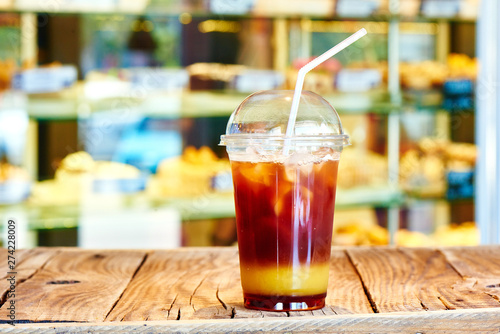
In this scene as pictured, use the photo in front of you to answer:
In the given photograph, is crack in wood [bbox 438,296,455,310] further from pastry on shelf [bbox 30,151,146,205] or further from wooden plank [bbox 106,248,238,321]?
pastry on shelf [bbox 30,151,146,205]

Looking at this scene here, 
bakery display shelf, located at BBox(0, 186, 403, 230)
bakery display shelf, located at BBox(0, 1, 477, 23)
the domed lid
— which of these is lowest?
bakery display shelf, located at BBox(0, 186, 403, 230)

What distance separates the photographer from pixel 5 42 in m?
2.45

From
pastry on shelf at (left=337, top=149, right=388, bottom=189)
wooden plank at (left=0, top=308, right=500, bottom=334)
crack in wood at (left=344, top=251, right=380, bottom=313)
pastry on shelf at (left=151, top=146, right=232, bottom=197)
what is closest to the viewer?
wooden plank at (left=0, top=308, right=500, bottom=334)

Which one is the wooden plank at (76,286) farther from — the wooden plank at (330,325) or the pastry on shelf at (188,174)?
the pastry on shelf at (188,174)

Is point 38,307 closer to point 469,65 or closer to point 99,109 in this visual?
point 99,109

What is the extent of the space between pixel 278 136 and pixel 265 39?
6.26 ft

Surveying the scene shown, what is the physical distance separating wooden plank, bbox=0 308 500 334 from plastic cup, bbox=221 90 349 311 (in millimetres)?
96

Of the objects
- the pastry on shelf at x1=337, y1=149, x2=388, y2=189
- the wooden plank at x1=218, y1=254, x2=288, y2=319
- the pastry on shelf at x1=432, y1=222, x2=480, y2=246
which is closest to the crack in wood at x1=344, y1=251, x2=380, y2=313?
the wooden plank at x1=218, y1=254, x2=288, y2=319

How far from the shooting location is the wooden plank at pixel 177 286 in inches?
34.7

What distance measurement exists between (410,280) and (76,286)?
1.85 ft

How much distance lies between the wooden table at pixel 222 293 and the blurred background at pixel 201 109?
1.25m

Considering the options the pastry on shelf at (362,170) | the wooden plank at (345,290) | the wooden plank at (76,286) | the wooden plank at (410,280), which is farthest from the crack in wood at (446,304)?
the pastry on shelf at (362,170)

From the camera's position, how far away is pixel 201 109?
103 inches

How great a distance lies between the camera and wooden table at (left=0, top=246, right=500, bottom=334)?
81cm
